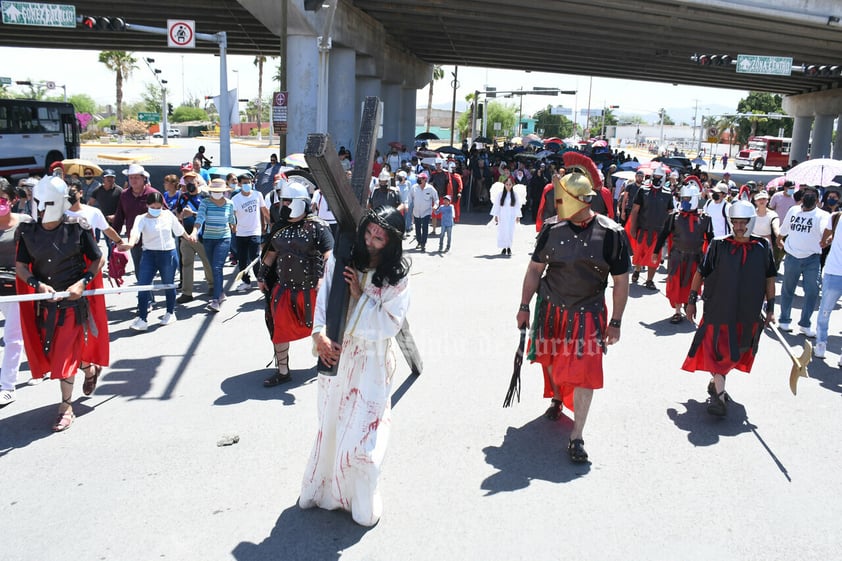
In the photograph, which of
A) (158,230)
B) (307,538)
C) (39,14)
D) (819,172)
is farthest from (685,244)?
(39,14)

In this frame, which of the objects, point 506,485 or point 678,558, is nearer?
point 678,558

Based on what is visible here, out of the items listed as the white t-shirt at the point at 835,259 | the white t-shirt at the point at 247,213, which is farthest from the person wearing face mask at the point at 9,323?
the white t-shirt at the point at 835,259

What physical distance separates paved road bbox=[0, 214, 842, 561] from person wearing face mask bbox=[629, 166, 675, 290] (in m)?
3.56

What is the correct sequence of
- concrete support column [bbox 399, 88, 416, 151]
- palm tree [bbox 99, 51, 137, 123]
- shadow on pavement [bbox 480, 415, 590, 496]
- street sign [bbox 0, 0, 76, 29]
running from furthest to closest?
palm tree [bbox 99, 51, 137, 123], concrete support column [bbox 399, 88, 416, 151], street sign [bbox 0, 0, 76, 29], shadow on pavement [bbox 480, 415, 590, 496]

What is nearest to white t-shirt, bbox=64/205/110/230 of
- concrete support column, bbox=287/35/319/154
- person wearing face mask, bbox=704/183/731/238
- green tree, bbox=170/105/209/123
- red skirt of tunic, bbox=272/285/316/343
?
red skirt of tunic, bbox=272/285/316/343

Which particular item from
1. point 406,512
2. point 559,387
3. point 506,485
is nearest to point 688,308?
point 559,387

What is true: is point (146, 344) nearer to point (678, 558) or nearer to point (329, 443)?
point (329, 443)

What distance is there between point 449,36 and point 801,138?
2956cm

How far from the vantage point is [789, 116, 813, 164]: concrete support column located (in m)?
47.1

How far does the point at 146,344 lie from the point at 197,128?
87.3 meters

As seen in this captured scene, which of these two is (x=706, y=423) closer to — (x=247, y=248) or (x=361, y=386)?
(x=361, y=386)

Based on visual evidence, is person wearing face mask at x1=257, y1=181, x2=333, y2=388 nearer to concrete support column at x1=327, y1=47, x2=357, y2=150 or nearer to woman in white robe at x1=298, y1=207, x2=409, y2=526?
woman in white robe at x1=298, y1=207, x2=409, y2=526

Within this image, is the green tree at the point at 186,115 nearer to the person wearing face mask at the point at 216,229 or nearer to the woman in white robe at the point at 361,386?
the person wearing face mask at the point at 216,229

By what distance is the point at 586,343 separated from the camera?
16.4 ft
